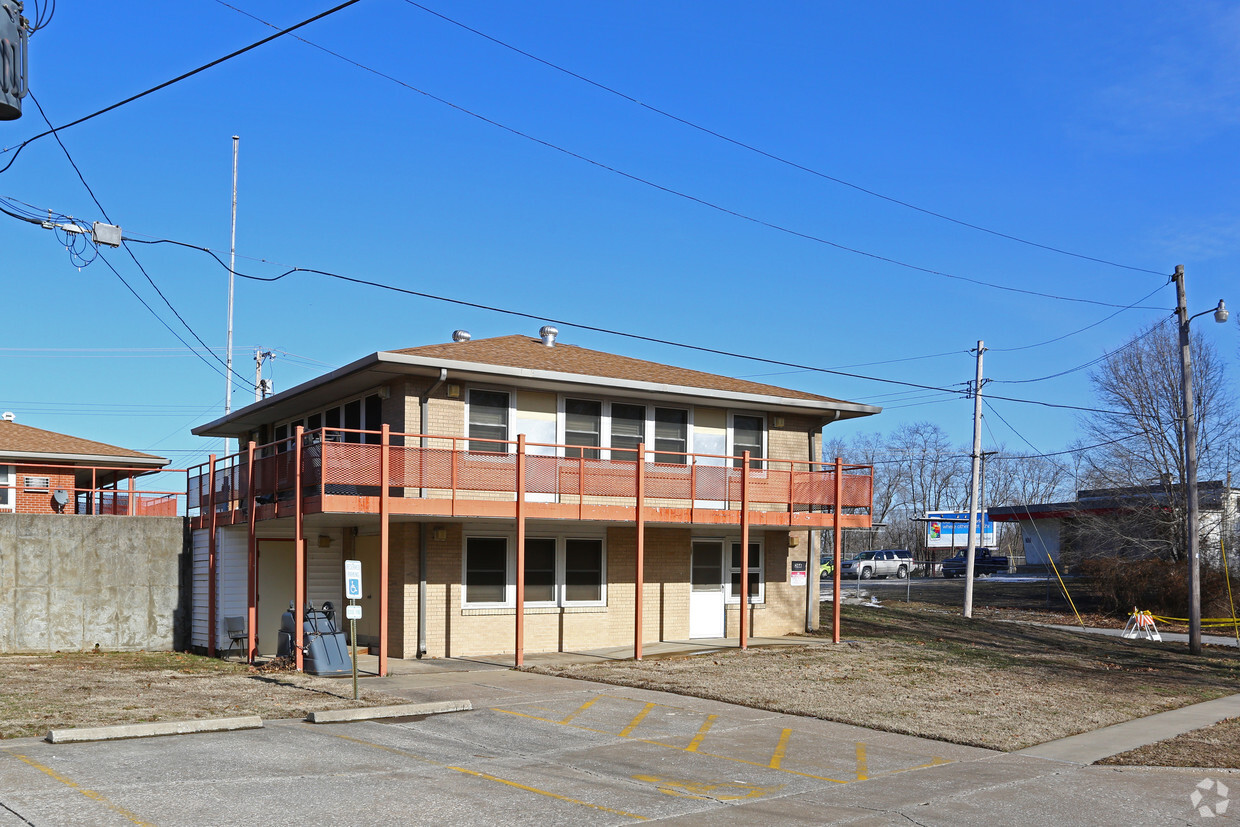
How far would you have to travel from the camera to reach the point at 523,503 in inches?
748

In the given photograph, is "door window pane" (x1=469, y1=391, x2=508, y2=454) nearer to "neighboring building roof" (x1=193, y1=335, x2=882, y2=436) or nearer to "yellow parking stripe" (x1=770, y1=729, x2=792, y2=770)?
"neighboring building roof" (x1=193, y1=335, x2=882, y2=436)

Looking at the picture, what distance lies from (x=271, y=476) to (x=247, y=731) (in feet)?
27.0

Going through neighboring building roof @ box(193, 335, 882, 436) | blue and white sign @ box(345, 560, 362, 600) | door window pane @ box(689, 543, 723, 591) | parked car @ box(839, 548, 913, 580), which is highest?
neighboring building roof @ box(193, 335, 882, 436)

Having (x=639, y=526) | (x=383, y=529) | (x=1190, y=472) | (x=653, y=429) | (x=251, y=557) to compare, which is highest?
(x=653, y=429)

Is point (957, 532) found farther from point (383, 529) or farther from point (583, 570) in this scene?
point (383, 529)

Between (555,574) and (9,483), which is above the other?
(9,483)

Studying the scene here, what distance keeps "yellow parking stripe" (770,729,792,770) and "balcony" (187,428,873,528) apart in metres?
7.26

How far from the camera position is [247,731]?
12.1m

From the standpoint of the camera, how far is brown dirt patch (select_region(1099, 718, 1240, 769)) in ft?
38.4

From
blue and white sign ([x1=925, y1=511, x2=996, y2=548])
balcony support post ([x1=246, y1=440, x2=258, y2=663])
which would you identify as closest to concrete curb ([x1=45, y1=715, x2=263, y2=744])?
balcony support post ([x1=246, y1=440, x2=258, y2=663])

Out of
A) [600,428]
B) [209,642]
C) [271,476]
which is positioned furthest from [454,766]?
[209,642]

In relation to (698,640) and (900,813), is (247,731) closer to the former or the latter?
(900,813)

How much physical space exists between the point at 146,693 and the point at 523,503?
6.67 metres

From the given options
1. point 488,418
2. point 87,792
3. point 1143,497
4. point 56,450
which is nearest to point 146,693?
point 87,792
